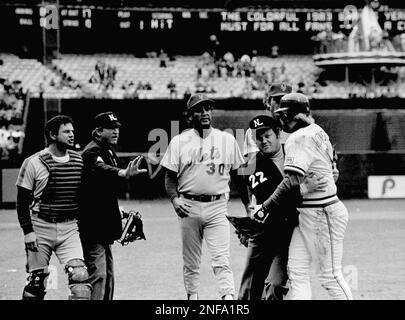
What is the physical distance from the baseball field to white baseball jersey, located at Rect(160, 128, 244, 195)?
2.89 feet

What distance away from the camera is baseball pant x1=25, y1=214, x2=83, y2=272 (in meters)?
6.89

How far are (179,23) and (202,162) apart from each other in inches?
833

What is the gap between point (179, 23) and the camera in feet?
93.0

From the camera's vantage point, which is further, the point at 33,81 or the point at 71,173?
the point at 33,81

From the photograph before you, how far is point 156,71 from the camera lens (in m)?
27.4

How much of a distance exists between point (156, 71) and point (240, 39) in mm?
3495

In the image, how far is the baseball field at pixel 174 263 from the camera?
8.90m

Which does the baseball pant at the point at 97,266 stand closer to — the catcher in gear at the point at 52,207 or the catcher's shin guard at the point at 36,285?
the catcher in gear at the point at 52,207

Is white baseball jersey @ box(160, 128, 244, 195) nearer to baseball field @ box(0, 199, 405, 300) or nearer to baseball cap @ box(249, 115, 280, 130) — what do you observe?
baseball cap @ box(249, 115, 280, 130)

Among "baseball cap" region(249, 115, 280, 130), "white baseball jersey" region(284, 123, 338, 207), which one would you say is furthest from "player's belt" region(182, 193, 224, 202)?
"white baseball jersey" region(284, 123, 338, 207)


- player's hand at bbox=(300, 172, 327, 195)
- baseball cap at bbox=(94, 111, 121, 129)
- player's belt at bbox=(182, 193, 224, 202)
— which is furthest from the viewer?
player's belt at bbox=(182, 193, 224, 202)

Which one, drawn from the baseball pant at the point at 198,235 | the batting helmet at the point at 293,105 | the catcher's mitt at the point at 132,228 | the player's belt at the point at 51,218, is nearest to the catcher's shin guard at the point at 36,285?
the player's belt at the point at 51,218

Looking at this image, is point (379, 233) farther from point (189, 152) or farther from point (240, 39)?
point (240, 39)
